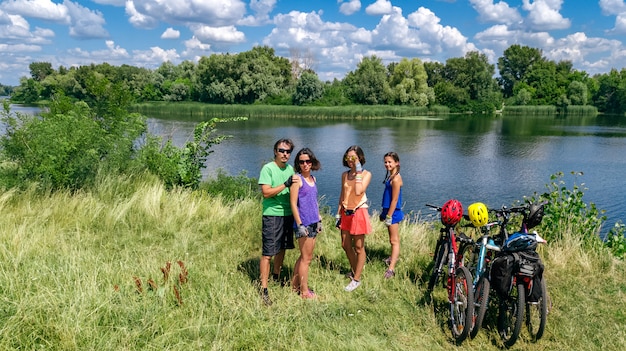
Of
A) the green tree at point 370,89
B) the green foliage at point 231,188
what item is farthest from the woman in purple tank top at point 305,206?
the green tree at point 370,89

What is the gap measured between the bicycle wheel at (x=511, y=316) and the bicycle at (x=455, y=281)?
Answer: 301 mm

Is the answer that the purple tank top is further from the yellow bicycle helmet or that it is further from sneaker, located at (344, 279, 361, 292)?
the yellow bicycle helmet

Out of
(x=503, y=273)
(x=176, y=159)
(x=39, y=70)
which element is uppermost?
(x=39, y=70)

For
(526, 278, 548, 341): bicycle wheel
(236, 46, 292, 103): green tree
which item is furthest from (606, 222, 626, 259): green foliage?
(236, 46, 292, 103): green tree

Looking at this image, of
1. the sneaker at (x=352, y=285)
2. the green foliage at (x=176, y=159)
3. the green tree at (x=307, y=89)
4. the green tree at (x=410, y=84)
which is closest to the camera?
the sneaker at (x=352, y=285)

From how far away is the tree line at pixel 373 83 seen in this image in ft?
185

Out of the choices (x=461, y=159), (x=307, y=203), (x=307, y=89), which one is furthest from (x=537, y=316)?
(x=307, y=89)

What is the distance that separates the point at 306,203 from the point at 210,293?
3.60 feet

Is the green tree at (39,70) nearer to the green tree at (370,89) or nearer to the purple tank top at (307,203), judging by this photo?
the green tree at (370,89)

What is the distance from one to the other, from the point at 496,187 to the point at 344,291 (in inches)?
513

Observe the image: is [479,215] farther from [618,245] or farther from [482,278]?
[618,245]

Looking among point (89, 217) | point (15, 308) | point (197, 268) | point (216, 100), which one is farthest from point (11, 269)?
point (216, 100)

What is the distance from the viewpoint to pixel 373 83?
57.8 meters

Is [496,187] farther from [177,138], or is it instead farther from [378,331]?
[177,138]
